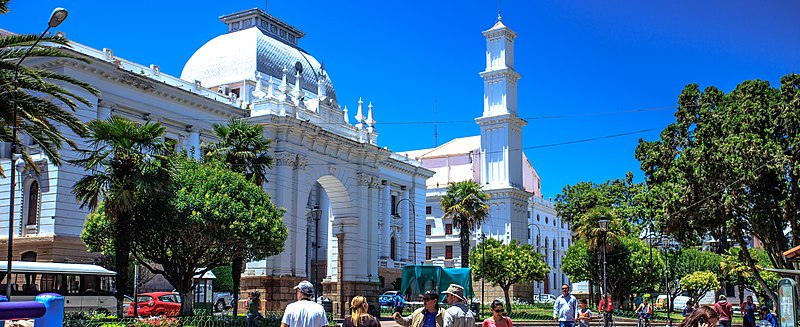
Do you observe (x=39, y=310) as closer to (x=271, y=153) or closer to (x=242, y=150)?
(x=242, y=150)

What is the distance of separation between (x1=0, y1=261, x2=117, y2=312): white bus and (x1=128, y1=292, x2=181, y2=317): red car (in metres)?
2.03

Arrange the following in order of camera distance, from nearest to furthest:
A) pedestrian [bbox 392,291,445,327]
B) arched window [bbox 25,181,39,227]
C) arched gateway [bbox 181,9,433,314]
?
1. pedestrian [bbox 392,291,445,327]
2. arched window [bbox 25,181,39,227]
3. arched gateway [bbox 181,9,433,314]

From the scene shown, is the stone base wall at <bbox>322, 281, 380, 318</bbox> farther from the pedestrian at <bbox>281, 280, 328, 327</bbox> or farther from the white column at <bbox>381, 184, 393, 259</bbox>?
the pedestrian at <bbox>281, 280, 328, 327</bbox>

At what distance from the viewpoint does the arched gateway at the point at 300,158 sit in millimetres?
43656

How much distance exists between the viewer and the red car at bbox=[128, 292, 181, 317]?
37.3 meters

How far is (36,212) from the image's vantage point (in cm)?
3916

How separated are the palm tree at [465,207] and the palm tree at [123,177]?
2981cm

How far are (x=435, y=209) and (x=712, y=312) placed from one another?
A: 251 ft

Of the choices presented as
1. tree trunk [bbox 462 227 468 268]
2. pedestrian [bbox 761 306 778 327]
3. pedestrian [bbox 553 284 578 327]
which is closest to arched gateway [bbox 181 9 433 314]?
tree trunk [bbox 462 227 468 268]

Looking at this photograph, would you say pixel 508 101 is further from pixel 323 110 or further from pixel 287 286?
pixel 287 286

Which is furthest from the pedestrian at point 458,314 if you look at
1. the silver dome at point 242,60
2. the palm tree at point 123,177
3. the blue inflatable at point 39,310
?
the silver dome at point 242,60

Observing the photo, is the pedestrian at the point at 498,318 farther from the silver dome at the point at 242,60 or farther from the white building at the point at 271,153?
the silver dome at the point at 242,60

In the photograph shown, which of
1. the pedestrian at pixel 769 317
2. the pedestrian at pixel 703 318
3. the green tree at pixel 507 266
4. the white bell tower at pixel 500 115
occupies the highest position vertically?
the white bell tower at pixel 500 115

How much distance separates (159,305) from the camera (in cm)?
3800
